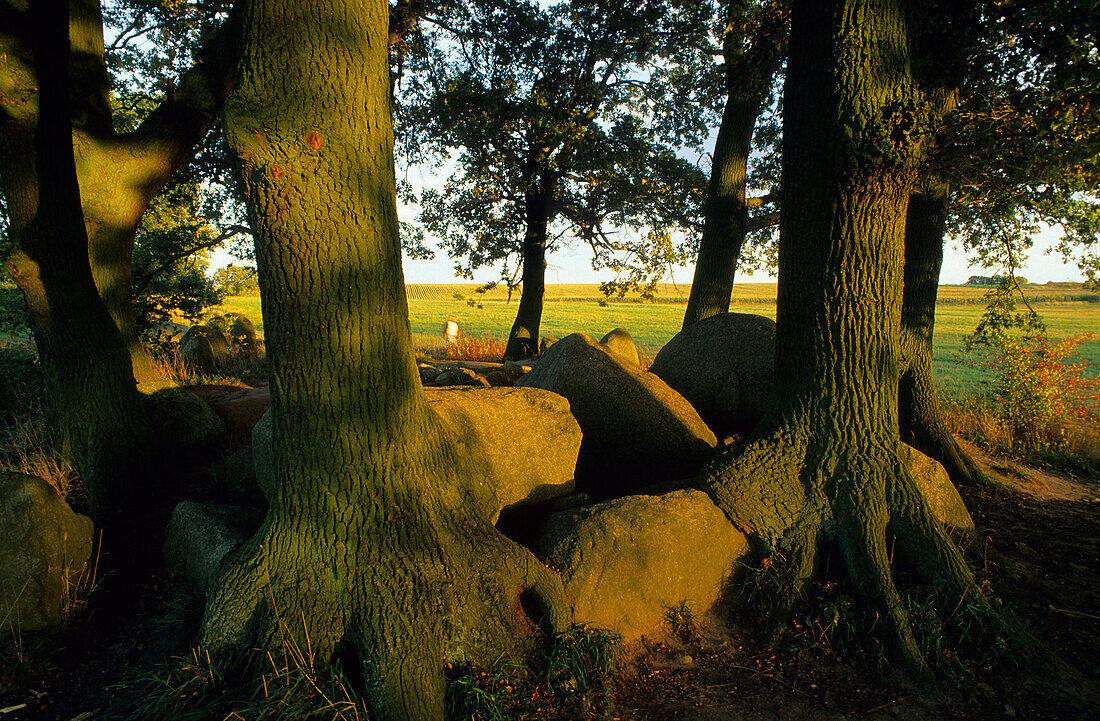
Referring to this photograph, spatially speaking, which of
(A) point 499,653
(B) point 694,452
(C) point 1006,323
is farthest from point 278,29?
(C) point 1006,323

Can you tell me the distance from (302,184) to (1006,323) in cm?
888

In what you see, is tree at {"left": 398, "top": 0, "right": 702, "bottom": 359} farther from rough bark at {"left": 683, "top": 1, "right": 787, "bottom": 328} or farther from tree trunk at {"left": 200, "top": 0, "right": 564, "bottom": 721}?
tree trunk at {"left": 200, "top": 0, "right": 564, "bottom": 721}

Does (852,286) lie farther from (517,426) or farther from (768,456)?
(517,426)

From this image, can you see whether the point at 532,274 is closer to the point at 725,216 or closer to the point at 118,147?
the point at 725,216

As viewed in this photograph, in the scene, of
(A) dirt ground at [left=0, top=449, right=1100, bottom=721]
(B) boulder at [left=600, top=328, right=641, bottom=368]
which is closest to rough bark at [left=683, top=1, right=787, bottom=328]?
(B) boulder at [left=600, top=328, right=641, bottom=368]

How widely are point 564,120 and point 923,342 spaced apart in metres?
8.06

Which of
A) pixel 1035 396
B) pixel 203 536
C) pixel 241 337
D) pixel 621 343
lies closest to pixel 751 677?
pixel 203 536

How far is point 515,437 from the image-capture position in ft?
15.2

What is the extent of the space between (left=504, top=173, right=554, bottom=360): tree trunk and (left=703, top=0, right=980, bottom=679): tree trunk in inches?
395

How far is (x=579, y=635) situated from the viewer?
3.29m

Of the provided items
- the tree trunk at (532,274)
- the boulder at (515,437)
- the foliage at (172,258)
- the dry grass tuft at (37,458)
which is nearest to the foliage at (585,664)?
the boulder at (515,437)

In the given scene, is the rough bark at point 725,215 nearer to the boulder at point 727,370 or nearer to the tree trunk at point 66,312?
the boulder at point 727,370

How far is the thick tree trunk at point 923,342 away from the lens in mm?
6699

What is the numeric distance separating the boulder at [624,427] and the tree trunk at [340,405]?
8.36 ft
